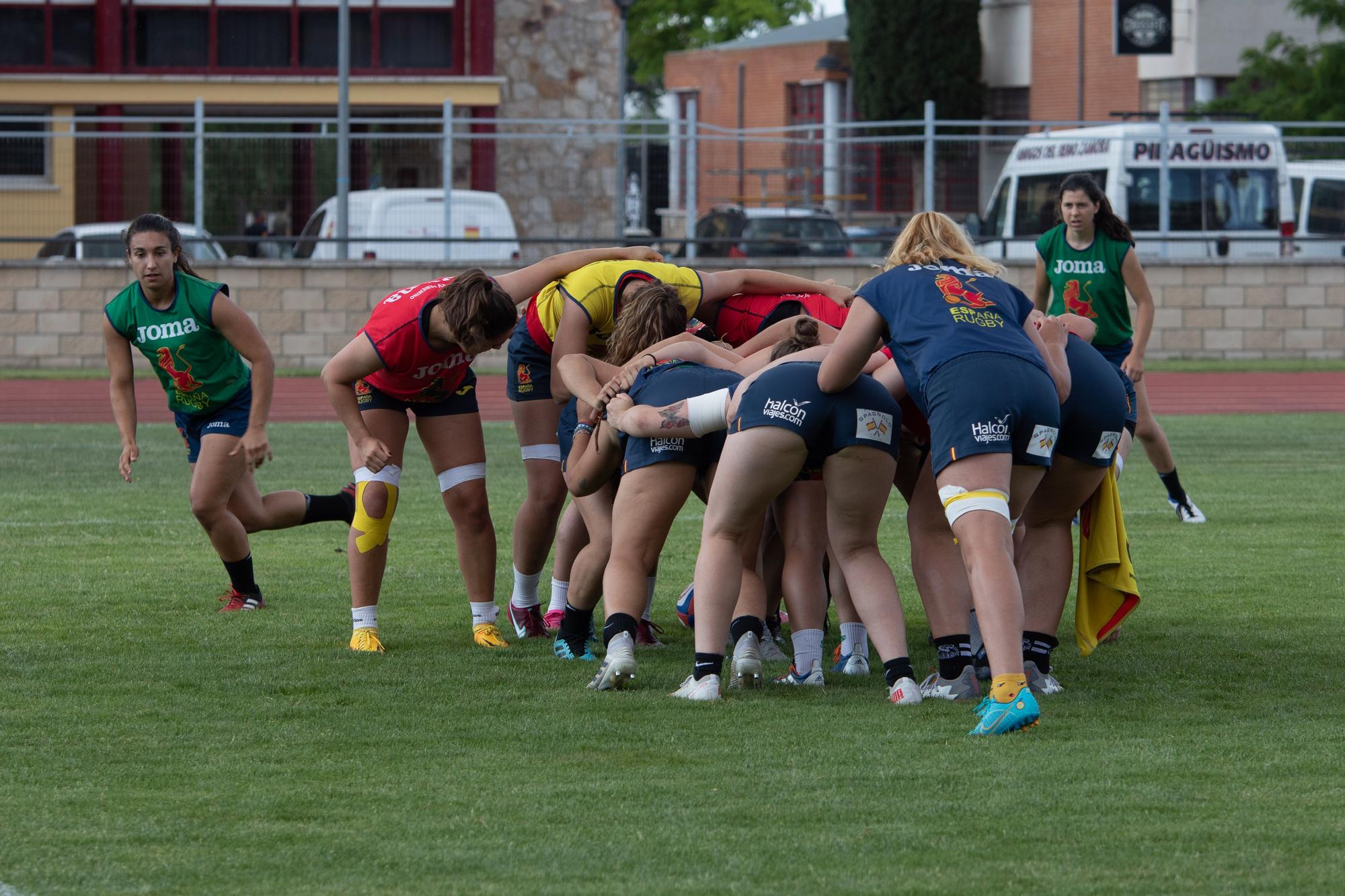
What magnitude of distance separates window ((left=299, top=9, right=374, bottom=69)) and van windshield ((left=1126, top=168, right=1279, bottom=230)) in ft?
47.6

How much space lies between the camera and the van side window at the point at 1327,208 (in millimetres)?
23203

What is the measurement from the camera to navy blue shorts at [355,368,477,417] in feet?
23.3

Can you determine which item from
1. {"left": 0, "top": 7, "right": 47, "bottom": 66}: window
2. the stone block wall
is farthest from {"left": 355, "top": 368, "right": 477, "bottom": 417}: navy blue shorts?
{"left": 0, "top": 7, "right": 47, "bottom": 66}: window

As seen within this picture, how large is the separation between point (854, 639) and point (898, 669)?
64 cm

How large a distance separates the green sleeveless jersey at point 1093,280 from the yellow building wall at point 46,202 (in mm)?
15177

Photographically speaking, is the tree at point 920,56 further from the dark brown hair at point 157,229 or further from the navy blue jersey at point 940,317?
the navy blue jersey at point 940,317

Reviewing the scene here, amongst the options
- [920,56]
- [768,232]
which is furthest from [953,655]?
[920,56]

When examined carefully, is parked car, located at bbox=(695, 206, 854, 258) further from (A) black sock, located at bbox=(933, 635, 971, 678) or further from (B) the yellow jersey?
(A) black sock, located at bbox=(933, 635, 971, 678)

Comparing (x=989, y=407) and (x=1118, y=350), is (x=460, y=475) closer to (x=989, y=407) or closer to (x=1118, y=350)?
(x=989, y=407)

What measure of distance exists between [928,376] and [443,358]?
209cm

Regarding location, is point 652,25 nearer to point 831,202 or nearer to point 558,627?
point 831,202

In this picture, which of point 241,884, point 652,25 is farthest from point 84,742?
point 652,25

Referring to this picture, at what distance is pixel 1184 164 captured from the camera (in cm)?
2277

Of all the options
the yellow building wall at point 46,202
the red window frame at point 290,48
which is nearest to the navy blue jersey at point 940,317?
the yellow building wall at point 46,202
